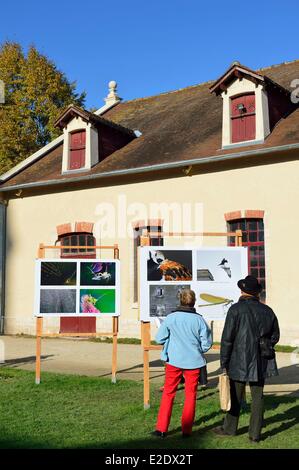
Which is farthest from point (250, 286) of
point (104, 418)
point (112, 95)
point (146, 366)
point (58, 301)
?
point (112, 95)

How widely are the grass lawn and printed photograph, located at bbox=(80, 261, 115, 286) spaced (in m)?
1.53

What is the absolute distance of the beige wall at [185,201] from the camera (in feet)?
43.2

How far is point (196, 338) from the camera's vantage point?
227 inches

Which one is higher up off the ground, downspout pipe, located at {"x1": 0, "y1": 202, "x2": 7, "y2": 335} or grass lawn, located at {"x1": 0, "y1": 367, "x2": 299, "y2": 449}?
downspout pipe, located at {"x1": 0, "y1": 202, "x2": 7, "y2": 335}

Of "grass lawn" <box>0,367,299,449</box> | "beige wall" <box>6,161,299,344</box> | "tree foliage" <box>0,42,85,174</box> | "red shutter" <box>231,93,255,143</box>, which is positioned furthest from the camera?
"tree foliage" <box>0,42,85,174</box>

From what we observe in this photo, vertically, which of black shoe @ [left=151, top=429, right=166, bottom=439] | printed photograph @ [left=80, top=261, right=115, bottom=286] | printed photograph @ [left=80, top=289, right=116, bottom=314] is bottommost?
black shoe @ [left=151, top=429, right=166, bottom=439]

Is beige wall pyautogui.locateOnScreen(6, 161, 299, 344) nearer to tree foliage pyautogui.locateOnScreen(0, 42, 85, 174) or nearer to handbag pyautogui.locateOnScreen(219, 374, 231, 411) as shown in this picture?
handbag pyautogui.locateOnScreen(219, 374, 231, 411)

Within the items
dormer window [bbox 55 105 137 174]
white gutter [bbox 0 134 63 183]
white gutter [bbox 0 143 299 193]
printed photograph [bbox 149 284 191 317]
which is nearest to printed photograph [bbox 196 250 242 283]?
printed photograph [bbox 149 284 191 317]

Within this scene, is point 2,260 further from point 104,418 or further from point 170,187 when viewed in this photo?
point 104,418

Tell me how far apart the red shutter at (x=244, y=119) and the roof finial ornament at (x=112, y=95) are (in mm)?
8707

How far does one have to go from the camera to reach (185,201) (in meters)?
14.9

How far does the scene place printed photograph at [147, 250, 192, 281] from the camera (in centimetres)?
730
